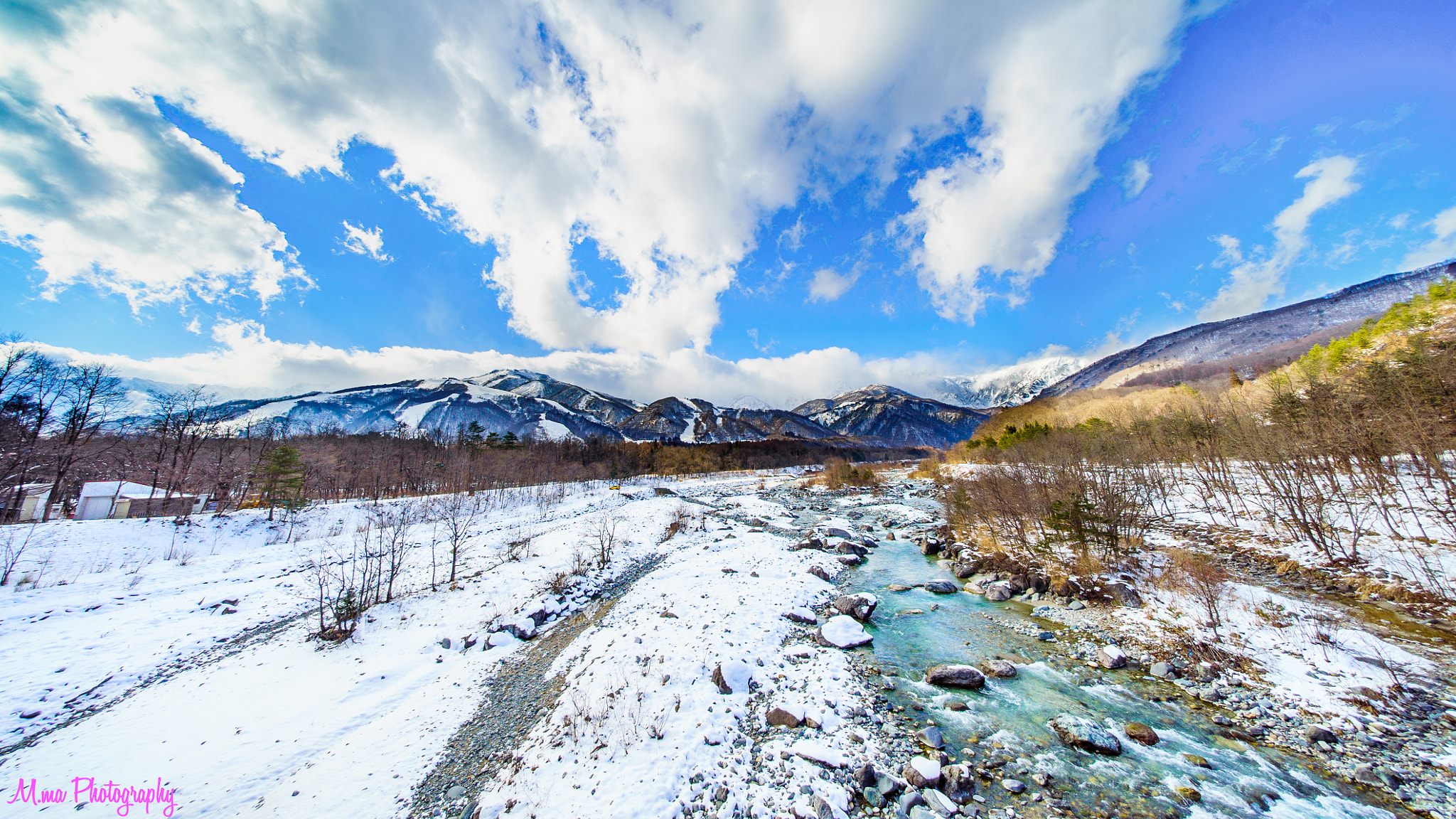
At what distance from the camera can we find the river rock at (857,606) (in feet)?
36.7

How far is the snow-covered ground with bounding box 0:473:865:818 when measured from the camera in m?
5.83

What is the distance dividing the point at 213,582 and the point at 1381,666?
3235 cm

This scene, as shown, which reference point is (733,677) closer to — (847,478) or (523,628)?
(523,628)

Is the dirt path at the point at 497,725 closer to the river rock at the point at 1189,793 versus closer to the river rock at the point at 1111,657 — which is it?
the river rock at the point at 1189,793

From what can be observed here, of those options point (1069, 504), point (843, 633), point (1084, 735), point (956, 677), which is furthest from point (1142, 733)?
point (1069, 504)

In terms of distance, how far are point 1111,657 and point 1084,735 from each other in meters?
3.33

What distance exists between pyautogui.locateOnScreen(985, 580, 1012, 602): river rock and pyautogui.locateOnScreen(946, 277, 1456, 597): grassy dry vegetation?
2.28m

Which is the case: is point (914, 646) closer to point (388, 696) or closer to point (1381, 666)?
point (1381, 666)

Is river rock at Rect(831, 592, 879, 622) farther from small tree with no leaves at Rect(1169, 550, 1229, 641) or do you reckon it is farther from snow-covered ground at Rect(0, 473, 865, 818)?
small tree with no leaves at Rect(1169, 550, 1229, 641)

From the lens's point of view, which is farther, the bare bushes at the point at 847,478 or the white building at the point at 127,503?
the bare bushes at the point at 847,478

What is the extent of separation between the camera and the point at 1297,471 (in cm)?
1295

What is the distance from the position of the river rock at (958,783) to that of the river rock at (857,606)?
5.65 m

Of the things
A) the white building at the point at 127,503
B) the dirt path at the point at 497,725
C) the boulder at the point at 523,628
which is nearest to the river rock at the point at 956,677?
the dirt path at the point at 497,725

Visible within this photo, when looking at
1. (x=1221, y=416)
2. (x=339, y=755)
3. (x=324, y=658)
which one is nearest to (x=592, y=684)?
(x=339, y=755)
